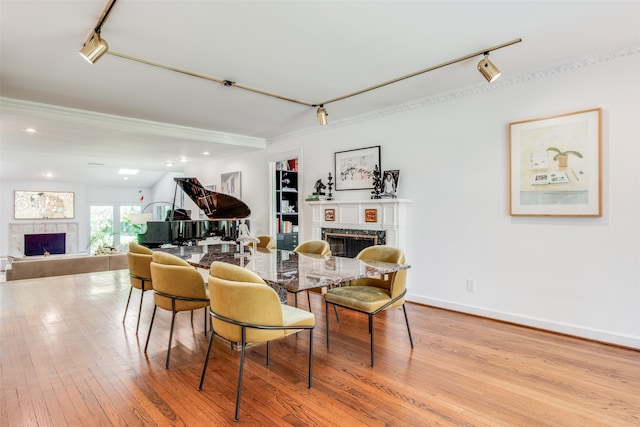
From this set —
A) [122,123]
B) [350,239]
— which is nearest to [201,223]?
[122,123]

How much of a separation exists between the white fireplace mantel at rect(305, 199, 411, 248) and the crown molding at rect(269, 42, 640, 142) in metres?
1.14

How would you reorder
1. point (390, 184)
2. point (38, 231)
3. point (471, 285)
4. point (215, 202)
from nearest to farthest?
point (471, 285), point (390, 184), point (215, 202), point (38, 231)

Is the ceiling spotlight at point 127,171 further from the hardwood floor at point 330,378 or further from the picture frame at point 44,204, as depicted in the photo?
the hardwood floor at point 330,378

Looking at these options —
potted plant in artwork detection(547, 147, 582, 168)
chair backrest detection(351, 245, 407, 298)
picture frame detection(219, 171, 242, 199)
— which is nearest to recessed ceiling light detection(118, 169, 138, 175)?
picture frame detection(219, 171, 242, 199)

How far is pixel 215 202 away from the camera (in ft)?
20.6

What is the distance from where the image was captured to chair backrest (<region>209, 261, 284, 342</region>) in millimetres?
1935

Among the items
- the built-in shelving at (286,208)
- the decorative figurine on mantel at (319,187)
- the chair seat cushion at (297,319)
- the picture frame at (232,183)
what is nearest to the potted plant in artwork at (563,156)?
the chair seat cushion at (297,319)

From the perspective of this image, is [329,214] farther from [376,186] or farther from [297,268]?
[297,268]

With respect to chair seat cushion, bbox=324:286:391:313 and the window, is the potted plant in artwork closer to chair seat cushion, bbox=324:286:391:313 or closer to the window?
chair seat cushion, bbox=324:286:391:313

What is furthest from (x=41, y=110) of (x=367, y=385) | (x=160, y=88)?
(x=367, y=385)

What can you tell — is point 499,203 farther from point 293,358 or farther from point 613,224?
point 293,358

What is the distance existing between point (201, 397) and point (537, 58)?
3737 mm

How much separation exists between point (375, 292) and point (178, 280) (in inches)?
60.9

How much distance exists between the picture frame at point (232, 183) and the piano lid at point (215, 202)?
797 millimetres
